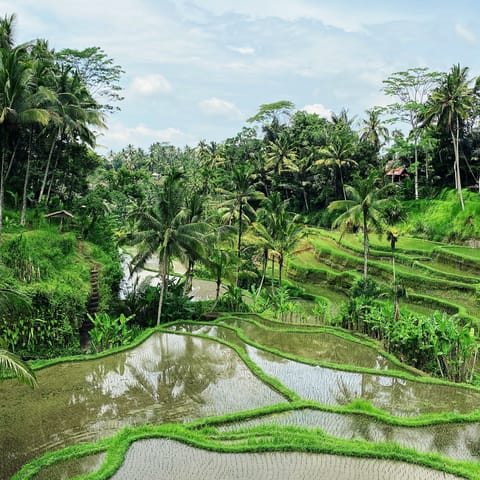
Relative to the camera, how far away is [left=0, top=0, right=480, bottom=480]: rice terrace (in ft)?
26.7

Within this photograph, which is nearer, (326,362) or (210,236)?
(326,362)

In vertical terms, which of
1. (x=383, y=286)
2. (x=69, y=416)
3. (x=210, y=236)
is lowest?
(x=69, y=416)

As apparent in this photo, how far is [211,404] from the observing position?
10609 mm

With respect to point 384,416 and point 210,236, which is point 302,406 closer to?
point 384,416

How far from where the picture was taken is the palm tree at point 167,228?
1599cm

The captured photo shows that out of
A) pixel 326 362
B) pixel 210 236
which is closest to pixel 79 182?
pixel 210 236

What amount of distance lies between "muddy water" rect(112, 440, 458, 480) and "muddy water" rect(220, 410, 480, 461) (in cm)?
128

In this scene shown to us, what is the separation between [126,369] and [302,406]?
4.97 metres

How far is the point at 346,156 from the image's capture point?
3953 cm

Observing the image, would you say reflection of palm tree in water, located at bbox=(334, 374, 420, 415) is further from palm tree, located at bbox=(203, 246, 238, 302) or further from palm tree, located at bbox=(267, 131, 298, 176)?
palm tree, located at bbox=(267, 131, 298, 176)

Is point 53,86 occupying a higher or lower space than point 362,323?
higher

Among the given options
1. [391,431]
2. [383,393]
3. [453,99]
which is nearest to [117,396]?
[391,431]

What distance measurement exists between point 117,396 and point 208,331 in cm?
604

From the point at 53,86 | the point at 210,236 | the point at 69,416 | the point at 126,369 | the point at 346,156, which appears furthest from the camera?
the point at 346,156
